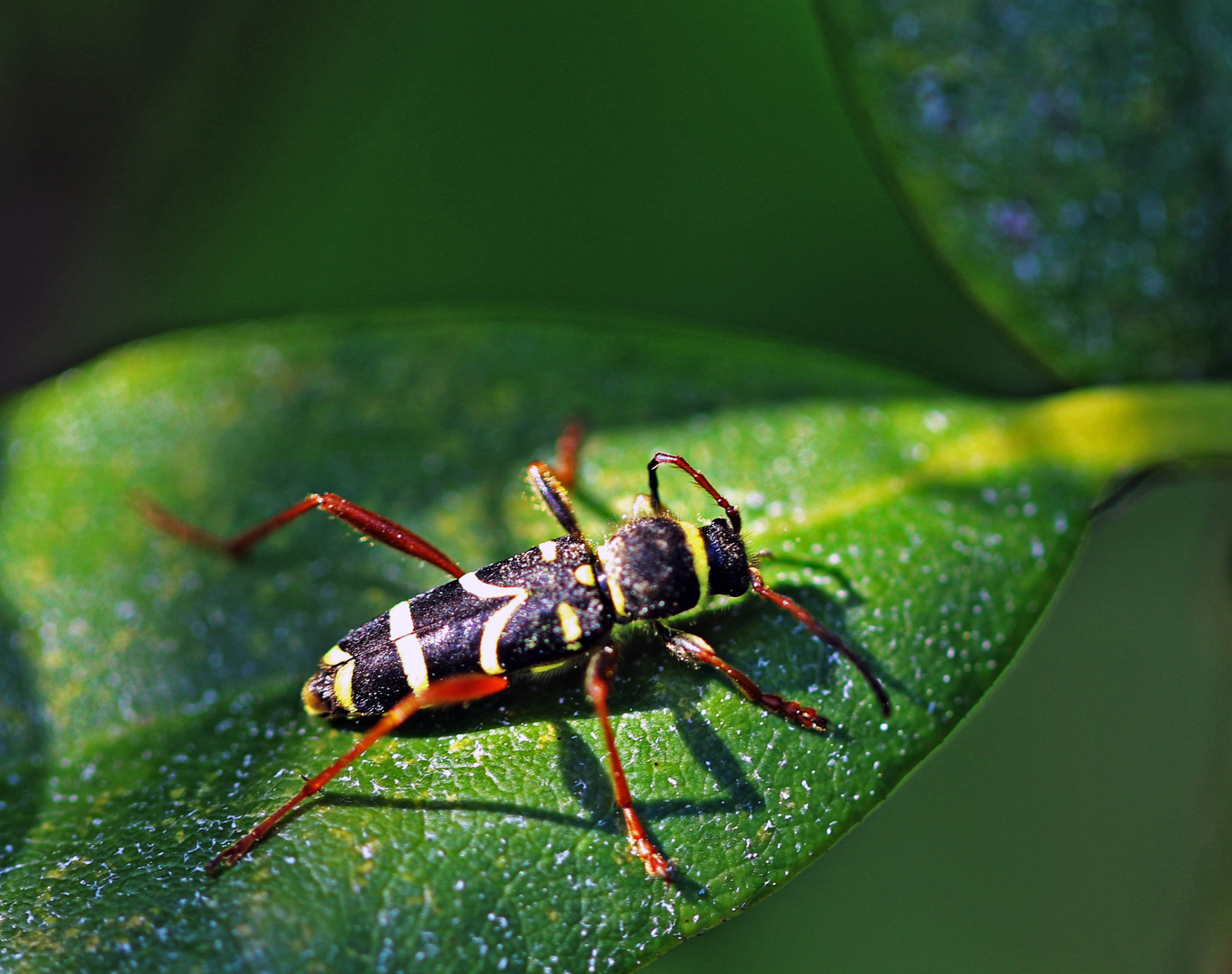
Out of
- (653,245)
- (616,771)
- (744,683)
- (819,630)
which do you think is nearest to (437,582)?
(616,771)

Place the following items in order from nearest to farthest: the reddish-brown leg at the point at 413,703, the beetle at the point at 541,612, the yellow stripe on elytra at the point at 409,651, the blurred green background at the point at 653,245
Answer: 1. the reddish-brown leg at the point at 413,703
2. the beetle at the point at 541,612
3. the yellow stripe on elytra at the point at 409,651
4. the blurred green background at the point at 653,245

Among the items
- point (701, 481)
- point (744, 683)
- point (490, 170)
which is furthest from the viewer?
point (490, 170)

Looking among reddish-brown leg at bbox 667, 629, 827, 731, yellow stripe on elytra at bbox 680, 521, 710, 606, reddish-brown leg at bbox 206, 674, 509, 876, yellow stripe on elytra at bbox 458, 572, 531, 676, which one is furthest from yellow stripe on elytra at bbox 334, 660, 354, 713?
yellow stripe on elytra at bbox 680, 521, 710, 606

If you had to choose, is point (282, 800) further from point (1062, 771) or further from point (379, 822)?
point (1062, 771)

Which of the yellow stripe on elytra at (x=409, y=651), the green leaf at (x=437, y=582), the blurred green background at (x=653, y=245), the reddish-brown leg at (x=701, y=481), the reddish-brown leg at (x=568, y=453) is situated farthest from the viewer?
the blurred green background at (x=653, y=245)

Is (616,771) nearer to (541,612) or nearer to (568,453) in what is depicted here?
(541,612)

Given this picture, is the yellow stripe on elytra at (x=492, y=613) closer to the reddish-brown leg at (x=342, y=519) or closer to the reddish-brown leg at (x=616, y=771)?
the reddish-brown leg at (x=342, y=519)

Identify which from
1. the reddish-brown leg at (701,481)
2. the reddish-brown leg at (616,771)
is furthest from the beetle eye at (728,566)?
the reddish-brown leg at (616,771)
